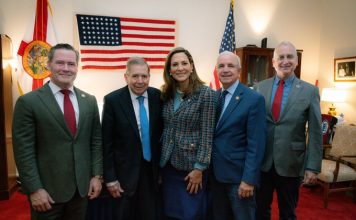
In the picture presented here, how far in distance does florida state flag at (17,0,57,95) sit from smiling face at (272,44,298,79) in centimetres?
314

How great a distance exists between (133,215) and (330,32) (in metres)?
5.05

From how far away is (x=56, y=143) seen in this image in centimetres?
152

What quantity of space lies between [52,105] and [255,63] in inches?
149

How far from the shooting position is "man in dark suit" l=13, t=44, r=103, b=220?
4.83ft

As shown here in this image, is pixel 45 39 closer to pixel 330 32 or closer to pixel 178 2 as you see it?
pixel 178 2

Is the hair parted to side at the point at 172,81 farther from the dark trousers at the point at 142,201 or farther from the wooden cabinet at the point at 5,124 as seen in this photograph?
the wooden cabinet at the point at 5,124

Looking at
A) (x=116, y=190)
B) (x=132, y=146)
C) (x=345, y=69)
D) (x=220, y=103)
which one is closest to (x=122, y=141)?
(x=132, y=146)

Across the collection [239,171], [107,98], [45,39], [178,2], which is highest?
→ [178,2]

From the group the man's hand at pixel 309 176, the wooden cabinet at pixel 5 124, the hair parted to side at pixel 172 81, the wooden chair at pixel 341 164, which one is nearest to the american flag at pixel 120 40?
the wooden cabinet at pixel 5 124

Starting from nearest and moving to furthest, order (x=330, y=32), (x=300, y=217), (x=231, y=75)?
(x=231, y=75) < (x=300, y=217) < (x=330, y=32)

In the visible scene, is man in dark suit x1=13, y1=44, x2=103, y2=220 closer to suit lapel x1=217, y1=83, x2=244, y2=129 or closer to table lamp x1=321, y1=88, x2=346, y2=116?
suit lapel x1=217, y1=83, x2=244, y2=129

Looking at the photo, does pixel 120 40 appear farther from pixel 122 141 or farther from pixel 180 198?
pixel 180 198

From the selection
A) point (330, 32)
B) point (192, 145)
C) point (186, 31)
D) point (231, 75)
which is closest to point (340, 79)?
point (330, 32)

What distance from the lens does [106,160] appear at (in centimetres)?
174
